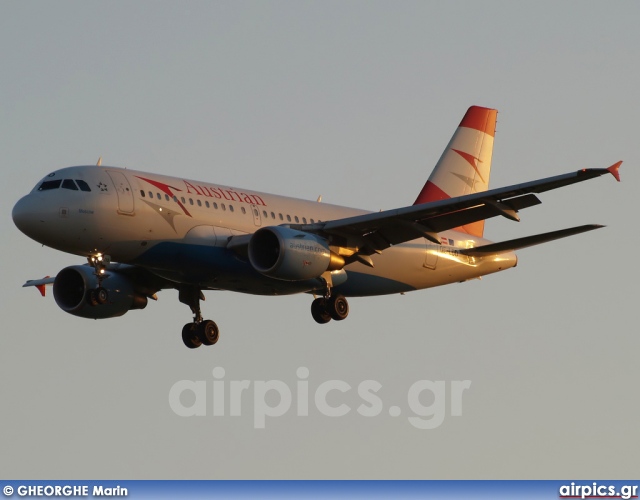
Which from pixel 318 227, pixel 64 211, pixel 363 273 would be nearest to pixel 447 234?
pixel 363 273

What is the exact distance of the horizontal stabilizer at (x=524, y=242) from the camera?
47.4 meters

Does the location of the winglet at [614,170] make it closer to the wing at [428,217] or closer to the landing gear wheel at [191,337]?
the wing at [428,217]

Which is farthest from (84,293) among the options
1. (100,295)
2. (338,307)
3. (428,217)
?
(428,217)

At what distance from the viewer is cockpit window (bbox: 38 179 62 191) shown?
45.2 meters

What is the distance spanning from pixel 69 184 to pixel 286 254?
6987 mm

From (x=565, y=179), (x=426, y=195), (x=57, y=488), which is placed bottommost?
(x=57, y=488)

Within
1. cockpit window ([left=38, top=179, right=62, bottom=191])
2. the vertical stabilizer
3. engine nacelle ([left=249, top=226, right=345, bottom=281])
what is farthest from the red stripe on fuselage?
the vertical stabilizer

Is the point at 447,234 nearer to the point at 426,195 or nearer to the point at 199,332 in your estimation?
the point at 426,195

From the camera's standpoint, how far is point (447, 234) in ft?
178

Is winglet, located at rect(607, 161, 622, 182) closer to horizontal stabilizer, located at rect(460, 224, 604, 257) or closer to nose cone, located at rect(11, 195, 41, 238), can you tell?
horizontal stabilizer, located at rect(460, 224, 604, 257)

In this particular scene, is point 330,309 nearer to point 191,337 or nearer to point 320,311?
point 320,311

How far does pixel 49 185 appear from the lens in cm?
4534

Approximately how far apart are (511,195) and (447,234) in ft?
32.3

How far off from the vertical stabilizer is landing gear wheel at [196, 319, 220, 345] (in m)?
10.9
